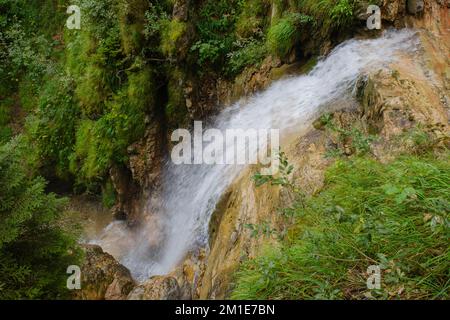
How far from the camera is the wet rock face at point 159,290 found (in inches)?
230

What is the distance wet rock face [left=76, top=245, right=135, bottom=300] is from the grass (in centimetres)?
388

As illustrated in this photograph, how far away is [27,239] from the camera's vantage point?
15.9 ft

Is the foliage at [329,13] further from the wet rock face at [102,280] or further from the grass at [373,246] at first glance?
the wet rock face at [102,280]

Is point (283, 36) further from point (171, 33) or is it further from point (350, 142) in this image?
point (350, 142)

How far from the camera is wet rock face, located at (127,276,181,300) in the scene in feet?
19.1

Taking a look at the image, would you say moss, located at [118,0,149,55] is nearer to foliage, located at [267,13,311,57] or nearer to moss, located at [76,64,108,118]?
moss, located at [76,64,108,118]

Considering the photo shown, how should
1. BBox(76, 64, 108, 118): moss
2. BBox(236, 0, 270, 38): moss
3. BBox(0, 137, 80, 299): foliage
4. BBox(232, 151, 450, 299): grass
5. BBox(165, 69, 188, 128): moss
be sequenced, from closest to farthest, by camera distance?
BBox(232, 151, 450, 299): grass
BBox(0, 137, 80, 299): foliage
BBox(236, 0, 270, 38): moss
BBox(165, 69, 188, 128): moss
BBox(76, 64, 108, 118): moss

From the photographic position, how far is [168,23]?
27.8 ft

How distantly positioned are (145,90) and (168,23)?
151 cm

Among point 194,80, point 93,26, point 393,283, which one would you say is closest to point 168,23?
point 194,80

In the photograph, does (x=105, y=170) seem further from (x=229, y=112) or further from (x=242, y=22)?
(x=242, y=22)

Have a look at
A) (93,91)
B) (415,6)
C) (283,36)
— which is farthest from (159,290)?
(415,6)

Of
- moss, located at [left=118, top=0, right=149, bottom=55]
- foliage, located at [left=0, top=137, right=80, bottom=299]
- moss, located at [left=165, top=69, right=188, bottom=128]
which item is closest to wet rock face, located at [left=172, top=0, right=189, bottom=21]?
moss, located at [left=118, top=0, right=149, bottom=55]

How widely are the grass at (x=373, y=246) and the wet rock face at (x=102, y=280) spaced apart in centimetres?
388
